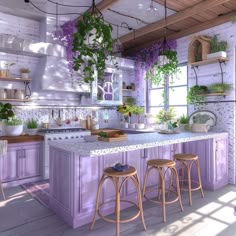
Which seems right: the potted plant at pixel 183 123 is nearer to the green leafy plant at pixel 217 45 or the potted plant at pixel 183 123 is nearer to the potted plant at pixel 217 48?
the potted plant at pixel 217 48

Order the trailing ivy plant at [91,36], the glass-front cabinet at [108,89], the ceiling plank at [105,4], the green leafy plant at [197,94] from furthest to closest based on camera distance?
the glass-front cabinet at [108,89] < the green leafy plant at [197,94] < the ceiling plank at [105,4] < the trailing ivy plant at [91,36]

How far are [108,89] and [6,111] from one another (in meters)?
2.14

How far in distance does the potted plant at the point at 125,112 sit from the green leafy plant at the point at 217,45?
85.4 inches

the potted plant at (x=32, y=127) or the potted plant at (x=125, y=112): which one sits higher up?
the potted plant at (x=125, y=112)

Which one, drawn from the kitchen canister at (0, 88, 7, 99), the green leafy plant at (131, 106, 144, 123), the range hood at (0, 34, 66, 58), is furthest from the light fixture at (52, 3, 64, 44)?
the green leafy plant at (131, 106, 144, 123)

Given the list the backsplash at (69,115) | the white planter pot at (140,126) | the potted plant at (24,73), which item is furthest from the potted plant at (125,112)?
the potted plant at (24,73)

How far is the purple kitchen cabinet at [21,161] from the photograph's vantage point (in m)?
3.85

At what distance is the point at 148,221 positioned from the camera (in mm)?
2680

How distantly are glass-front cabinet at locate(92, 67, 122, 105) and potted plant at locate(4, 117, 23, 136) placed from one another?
156cm

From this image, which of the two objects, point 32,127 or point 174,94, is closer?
point 32,127

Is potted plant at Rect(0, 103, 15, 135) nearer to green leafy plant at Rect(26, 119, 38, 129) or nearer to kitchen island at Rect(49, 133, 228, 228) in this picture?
green leafy plant at Rect(26, 119, 38, 129)

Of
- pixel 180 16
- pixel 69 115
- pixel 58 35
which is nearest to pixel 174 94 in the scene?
pixel 180 16

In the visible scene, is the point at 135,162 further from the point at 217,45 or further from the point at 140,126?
the point at 217,45

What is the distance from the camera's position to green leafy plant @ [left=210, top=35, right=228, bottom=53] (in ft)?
13.3
